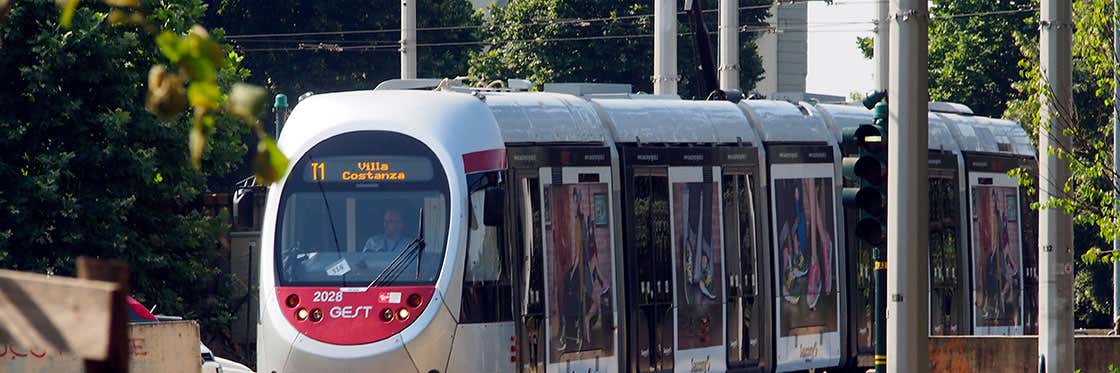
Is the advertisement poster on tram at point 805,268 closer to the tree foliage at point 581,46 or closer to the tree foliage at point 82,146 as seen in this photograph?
the tree foliage at point 82,146

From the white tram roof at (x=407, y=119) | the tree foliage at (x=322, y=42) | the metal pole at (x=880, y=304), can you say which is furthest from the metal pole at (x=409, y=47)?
the tree foliage at (x=322, y=42)

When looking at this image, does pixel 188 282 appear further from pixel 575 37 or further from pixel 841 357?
pixel 575 37

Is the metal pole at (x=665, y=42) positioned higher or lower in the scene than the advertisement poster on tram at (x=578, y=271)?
higher

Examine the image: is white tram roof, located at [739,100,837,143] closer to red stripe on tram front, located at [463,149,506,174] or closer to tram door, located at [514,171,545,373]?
tram door, located at [514,171,545,373]

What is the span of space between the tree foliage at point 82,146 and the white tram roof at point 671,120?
8195 mm

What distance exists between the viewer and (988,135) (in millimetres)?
24172

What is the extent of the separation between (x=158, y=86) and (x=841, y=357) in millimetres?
17515

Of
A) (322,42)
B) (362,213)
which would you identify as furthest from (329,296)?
(322,42)

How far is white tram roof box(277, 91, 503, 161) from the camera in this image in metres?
16.2

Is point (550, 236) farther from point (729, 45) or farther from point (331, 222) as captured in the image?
point (729, 45)

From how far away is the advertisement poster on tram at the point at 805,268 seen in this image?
1961cm

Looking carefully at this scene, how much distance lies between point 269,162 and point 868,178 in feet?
39.7

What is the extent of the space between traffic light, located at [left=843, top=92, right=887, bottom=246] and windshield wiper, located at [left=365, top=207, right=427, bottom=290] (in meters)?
3.15

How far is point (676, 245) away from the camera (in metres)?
18.1
